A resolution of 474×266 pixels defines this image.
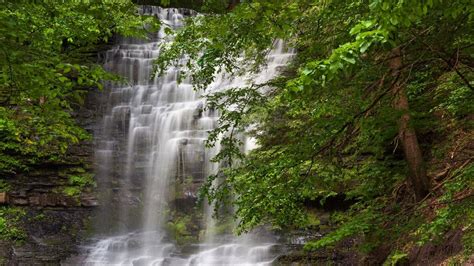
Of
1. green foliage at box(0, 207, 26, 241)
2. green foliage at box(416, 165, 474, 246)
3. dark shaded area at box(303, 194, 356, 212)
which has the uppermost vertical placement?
green foliage at box(416, 165, 474, 246)

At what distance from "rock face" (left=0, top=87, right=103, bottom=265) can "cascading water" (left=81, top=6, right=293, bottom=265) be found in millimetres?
553

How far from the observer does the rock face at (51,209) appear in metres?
11.5

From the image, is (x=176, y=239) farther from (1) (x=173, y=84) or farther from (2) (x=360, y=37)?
(2) (x=360, y=37)

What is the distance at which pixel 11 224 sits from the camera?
12.2 metres

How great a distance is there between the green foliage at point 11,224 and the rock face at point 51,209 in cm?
11

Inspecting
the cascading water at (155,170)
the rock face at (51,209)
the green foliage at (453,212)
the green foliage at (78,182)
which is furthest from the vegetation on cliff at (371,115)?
the green foliage at (78,182)

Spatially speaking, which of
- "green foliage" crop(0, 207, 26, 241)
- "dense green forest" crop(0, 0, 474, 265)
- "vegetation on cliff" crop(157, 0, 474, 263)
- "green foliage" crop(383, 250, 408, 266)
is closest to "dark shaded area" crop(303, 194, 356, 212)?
"dense green forest" crop(0, 0, 474, 265)

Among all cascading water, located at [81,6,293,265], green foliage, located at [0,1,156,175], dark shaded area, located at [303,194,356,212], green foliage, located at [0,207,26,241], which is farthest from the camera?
cascading water, located at [81,6,293,265]

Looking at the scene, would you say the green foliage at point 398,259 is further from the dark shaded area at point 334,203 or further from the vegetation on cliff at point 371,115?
the dark shaded area at point 334,203

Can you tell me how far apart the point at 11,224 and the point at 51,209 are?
1.52 m

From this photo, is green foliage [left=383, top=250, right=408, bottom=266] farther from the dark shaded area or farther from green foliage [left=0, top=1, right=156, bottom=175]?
the dark shaded area

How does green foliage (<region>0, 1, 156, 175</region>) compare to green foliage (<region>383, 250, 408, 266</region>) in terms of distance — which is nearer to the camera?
green foliage (<region>0, 1, 156, 175</region>)

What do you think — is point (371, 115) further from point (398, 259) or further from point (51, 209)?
point (51, 209)

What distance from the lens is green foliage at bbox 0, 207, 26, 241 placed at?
37.7ft
